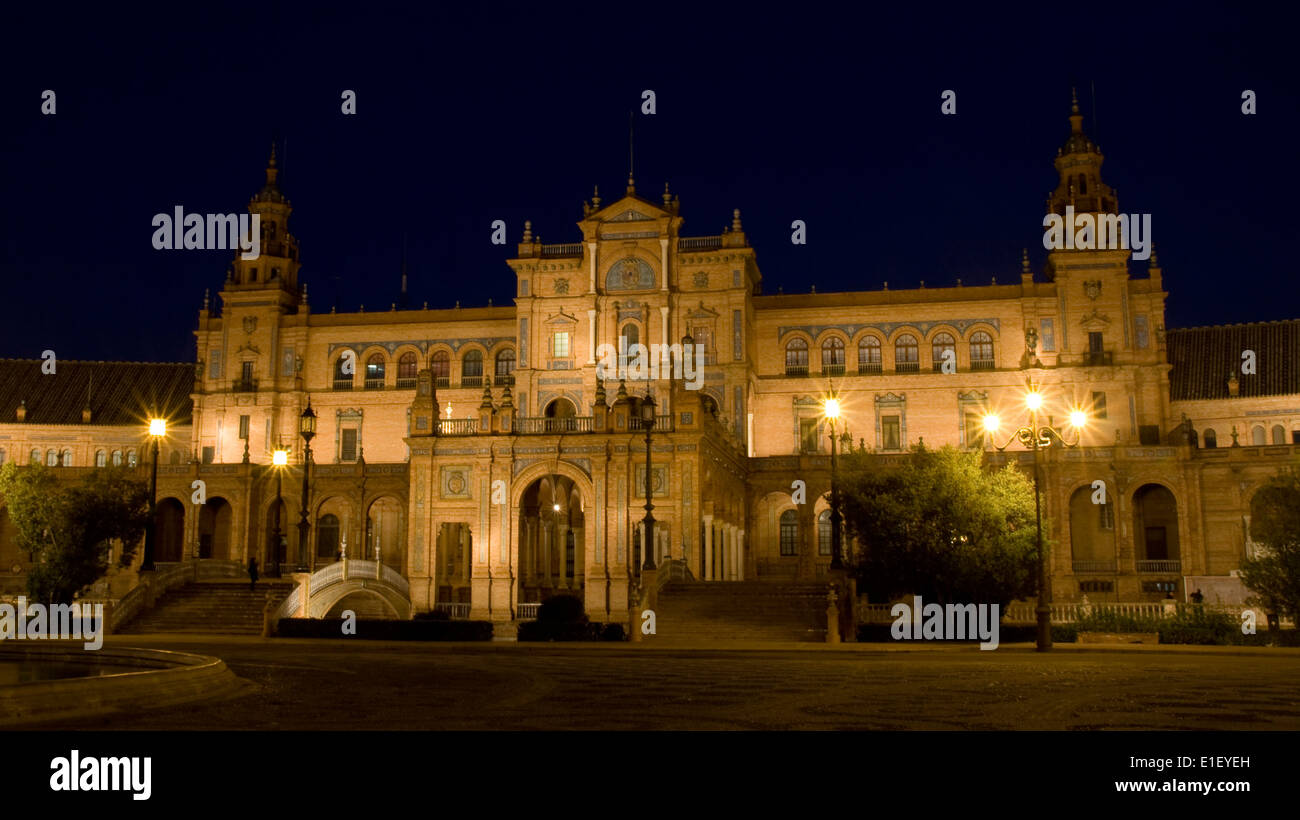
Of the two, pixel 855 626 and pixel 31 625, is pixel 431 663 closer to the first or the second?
pixel 855 626

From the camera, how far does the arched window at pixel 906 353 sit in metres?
62.4

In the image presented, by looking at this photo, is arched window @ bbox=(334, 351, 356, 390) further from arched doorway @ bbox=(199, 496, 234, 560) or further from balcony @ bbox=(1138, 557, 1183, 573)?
balcony @ bbox=(1138, 557, 1183, 573)

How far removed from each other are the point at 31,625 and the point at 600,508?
18.6 m

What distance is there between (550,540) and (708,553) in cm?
1141

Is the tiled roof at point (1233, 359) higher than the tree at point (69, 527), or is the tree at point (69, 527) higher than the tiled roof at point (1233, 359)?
the tiled roof at point (1233, 359)

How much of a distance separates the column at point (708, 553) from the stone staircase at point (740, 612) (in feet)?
14.4

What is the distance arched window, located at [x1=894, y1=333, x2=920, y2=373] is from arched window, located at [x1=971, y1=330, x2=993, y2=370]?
2.75 metres

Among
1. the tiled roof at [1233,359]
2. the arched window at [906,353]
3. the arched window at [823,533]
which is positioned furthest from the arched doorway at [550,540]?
A: the tiled roof at [1233,359]

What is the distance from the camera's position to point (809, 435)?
61.8 metres

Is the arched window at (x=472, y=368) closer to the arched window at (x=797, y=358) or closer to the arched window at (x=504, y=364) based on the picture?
the arched window at (x=504, y=364)

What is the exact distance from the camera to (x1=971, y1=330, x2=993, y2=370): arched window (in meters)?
61.7

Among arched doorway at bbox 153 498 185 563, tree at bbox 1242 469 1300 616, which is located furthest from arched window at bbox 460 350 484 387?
tree at bbox 1242 469 1300 616
